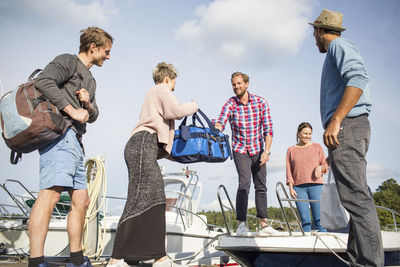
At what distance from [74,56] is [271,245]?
9.56ft

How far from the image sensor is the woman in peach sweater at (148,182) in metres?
2.99

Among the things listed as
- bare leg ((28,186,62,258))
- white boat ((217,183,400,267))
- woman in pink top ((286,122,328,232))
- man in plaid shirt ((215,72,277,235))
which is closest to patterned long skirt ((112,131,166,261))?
bare leg ((28,186,62,258))

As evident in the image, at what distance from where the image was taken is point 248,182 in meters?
4.46

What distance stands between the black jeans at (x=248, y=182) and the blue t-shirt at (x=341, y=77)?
1.88 m

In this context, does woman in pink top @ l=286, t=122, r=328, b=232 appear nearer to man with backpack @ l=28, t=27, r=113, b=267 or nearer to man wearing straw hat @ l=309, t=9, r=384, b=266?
man wearing straw hat @ l=309, t=9, r=384, b=266

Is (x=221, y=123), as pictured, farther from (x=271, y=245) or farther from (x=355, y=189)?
(x=355, y=189)

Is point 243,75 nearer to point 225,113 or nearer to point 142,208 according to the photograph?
point 225,113

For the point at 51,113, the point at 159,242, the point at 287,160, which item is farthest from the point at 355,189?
the point at 287,160

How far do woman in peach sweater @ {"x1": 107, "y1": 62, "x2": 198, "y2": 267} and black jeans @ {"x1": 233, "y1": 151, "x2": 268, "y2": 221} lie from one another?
1.34 metres

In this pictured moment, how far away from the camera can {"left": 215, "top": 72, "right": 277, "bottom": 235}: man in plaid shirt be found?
177 inches

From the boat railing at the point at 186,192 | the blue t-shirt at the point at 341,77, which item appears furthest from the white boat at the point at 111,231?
the blue t-shirt at the point at 341,77

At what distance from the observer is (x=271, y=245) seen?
4.03 meters

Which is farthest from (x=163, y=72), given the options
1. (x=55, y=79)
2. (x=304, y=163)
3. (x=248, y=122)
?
(x=304, y=163)

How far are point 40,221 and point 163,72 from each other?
183cm
